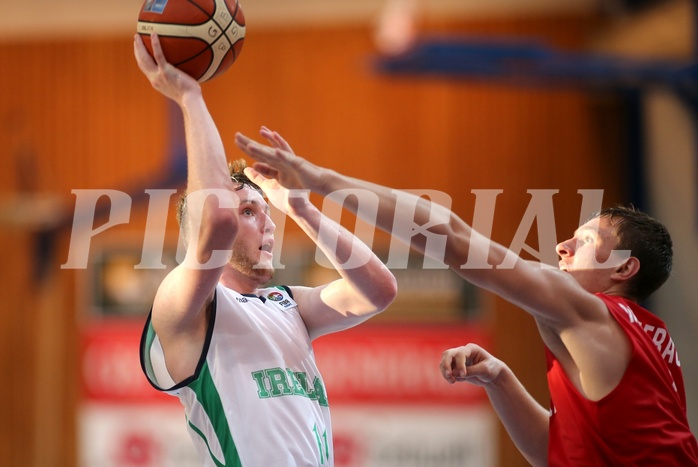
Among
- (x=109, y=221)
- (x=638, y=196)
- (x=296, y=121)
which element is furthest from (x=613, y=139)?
(x=109, y=221)

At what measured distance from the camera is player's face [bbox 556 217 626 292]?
381cm

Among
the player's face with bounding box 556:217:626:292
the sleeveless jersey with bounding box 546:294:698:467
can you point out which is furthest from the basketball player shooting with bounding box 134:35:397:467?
the sleeveless jersey with bounding box 546:294:698:467

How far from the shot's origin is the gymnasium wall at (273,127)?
41.5 feet

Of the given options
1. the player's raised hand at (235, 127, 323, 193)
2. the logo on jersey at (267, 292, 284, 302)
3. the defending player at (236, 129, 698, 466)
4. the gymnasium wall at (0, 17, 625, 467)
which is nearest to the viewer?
the player's raised hand at (235, 127, 323, 193)

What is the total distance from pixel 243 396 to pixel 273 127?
31.1 ft

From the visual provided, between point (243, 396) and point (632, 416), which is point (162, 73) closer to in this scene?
point (243, 396)

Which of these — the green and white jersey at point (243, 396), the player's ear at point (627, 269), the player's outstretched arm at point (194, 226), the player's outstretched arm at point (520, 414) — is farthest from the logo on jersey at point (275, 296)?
the player's ear at point (627, 269)

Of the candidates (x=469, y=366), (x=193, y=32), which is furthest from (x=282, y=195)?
(x=469, y=366)

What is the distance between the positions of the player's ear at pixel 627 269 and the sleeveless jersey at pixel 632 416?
0.35ft

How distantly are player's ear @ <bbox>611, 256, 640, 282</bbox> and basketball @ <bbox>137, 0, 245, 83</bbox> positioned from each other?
1.98 meters

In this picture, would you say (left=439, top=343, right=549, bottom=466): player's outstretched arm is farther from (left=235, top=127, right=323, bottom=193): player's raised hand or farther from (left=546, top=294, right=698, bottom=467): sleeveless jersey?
(left=235, top=127, right=323, bottom=193): player's raised hand

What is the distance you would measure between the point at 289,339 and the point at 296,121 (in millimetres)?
9355

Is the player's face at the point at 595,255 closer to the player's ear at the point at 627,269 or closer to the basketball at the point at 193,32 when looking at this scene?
the player's ear at the point at 627,269

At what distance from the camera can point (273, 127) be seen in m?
12.9
